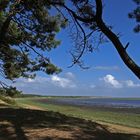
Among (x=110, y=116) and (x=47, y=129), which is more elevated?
(x=110, y=116)

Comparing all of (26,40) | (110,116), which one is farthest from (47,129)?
(110,116)

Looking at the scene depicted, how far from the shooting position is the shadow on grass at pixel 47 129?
15133 mm

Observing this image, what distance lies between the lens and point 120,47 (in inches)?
556

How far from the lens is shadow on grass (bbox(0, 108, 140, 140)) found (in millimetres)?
15133

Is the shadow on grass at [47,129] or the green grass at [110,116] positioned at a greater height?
the green grass at [110,116]

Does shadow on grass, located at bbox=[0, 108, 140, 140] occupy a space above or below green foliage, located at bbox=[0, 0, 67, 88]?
below

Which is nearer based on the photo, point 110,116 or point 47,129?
point 47,129

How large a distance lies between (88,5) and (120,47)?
2.80 meters

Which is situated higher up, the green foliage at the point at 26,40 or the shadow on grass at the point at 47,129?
the green foliage at the point at 26,40

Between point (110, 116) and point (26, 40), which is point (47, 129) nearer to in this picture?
point (26, 40)

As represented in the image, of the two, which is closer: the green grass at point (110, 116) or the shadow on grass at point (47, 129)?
the shadow on grass at point (47, 129)

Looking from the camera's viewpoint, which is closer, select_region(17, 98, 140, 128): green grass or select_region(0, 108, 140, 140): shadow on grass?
select_region(0, 108, 140, 140): shadow on grass

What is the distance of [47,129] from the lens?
1602cm

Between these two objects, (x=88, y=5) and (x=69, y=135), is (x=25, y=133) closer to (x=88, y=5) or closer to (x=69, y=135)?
(x=69, y=135)
